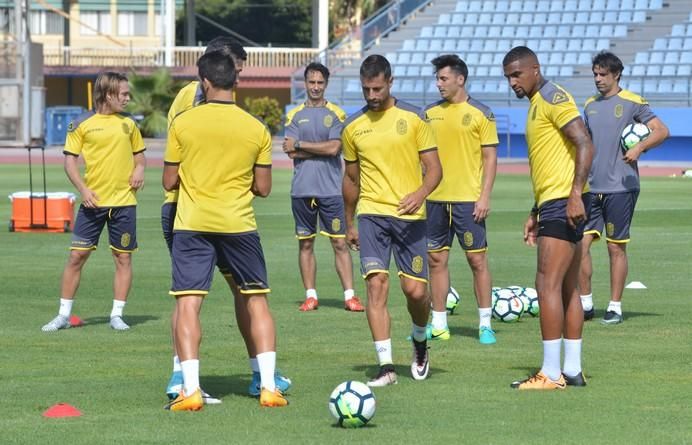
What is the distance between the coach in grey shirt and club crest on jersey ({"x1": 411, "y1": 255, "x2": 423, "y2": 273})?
3.49m

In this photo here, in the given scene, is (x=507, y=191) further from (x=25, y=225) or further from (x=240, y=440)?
(x=240, y=440)

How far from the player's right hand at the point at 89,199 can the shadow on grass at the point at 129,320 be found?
111 cm

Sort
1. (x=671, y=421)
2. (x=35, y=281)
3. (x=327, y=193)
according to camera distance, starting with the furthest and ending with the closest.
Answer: (x=35, y=281) → (x=327, y=193) → (x=671, y=421)

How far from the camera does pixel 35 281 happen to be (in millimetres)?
16391

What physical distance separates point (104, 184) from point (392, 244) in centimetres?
379

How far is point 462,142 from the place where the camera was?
482 inches

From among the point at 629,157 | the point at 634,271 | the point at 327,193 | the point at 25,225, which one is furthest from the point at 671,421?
the point at 25,225

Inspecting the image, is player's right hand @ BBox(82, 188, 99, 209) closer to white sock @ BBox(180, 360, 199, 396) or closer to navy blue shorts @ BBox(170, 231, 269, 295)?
navy blue shorts @ BBox(170, 231, 269, 295)

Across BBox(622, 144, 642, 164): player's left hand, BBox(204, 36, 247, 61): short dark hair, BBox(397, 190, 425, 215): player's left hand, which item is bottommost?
BBox(397, 190, 425, 215): player's left hand

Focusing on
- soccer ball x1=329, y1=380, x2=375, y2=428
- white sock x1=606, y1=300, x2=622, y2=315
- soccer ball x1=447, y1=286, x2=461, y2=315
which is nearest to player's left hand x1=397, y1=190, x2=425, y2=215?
soccer ball x1=329, y1=380, x2=375, y2=428

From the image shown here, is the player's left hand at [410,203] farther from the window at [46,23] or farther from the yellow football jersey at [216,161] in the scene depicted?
the window at [46,23]

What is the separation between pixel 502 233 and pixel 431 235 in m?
10.5

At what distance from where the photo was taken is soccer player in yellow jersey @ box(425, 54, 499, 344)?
1214 centimetres

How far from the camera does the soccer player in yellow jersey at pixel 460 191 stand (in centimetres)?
1214
